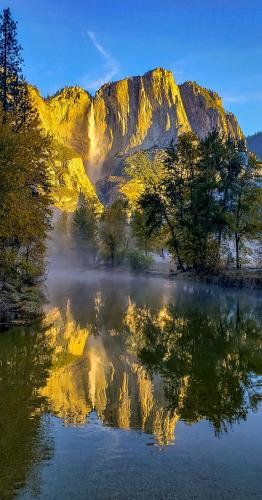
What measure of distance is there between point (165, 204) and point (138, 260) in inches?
1123

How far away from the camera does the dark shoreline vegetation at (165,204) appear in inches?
1089

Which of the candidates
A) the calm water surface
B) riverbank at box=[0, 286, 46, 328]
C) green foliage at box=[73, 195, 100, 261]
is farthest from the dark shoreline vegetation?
green foliage at box=[73, 195, 100, 261]

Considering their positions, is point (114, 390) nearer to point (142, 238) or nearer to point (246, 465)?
point (246, 465)

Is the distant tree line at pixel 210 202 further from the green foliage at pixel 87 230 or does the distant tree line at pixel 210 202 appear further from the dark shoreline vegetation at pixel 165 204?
the green foliage at pixel 87 230

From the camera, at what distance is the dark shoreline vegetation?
90.7ft

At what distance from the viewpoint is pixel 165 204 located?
211 ft

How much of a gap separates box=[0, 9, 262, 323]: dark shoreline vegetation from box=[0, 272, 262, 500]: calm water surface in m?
7.59

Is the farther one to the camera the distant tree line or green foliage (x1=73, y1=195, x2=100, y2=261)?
green foliage (x1=73, y1=195, x2=100, y2=261)

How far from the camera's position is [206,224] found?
58688 millimetres

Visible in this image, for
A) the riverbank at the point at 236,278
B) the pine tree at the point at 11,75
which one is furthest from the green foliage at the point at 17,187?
the riverbank at the point at 236,278

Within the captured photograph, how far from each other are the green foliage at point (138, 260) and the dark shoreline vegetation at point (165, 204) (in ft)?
0.67

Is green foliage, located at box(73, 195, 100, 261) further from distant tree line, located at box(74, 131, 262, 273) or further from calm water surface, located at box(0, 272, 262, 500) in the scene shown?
calm water surface, located at box(0, 272, 262, 500)

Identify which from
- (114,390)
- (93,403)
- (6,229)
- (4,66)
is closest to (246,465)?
(93,403)

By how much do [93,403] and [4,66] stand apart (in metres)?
35.3
